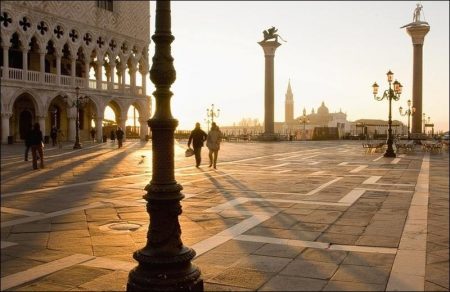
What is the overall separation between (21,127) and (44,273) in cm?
3695

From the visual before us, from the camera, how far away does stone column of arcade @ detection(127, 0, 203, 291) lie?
347cm

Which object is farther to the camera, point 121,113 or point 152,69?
point 121,113

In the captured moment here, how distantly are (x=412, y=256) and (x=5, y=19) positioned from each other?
34.6m

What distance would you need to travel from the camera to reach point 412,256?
4656 millimetres

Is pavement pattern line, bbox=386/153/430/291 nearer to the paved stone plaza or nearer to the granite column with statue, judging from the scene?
the paved stone plaza

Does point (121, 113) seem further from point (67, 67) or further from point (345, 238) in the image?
point (345, 238)

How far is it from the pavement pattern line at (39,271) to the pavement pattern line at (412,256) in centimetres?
291

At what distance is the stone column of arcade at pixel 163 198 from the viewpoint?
3.47 meters

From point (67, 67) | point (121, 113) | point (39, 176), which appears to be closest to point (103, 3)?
point (67, 67)

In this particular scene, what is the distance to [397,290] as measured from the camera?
12.2ft

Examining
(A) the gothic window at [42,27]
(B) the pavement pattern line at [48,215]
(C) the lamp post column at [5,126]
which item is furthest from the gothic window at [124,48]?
(B) the pavement pattern line at [48,215]

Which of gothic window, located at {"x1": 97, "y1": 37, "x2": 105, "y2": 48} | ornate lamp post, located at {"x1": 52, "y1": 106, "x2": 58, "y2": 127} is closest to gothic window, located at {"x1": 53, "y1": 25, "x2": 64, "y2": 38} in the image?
gothic window, located at {"x1": 97, "y1": 37, "x2": 105, "y2": 48}

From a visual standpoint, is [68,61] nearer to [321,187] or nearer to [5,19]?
[5,19]

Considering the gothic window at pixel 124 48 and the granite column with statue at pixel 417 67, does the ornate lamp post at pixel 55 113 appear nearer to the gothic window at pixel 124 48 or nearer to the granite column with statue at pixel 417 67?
the gothic window at pixel 124 48
